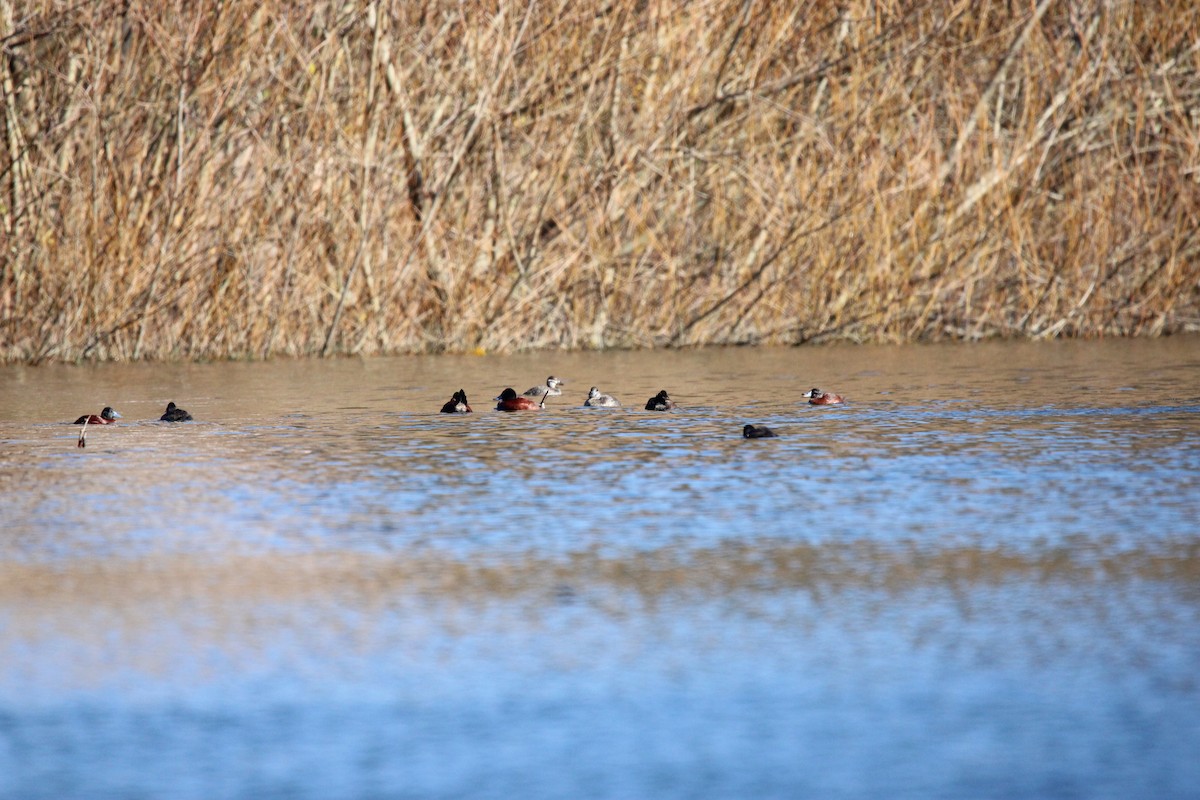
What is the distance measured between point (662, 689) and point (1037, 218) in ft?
46.5

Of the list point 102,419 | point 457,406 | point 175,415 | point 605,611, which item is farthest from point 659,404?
point 605,611

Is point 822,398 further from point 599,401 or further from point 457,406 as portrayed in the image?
point 457,406

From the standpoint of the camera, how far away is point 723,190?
16.1 m

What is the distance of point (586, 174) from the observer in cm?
1554

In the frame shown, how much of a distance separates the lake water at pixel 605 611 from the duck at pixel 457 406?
0.87 metres

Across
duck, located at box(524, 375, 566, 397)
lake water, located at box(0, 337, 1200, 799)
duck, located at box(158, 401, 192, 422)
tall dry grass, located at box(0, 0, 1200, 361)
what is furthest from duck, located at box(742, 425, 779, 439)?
tall dry grass, located at box(0, 0, 1200, 361)

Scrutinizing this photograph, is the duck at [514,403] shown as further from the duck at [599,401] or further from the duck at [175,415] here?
the duck at [175,415]

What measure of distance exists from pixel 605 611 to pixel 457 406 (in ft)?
17.3

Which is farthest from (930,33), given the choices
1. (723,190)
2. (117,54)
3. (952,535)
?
(952,535)

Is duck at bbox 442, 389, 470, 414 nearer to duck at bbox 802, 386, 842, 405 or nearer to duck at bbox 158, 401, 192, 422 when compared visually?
duck at bbox 158, 401, 192, 422

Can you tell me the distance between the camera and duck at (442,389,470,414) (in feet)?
31.7

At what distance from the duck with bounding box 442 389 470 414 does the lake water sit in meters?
0.87

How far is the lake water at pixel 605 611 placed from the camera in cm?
337

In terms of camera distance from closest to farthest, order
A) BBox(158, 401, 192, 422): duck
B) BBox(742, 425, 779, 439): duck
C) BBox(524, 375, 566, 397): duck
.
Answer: BBox(742, 425, 779, 439): duck, BBox(158, 401, 192, 422): duck, BBox(524, 375, 566, 397): duck
